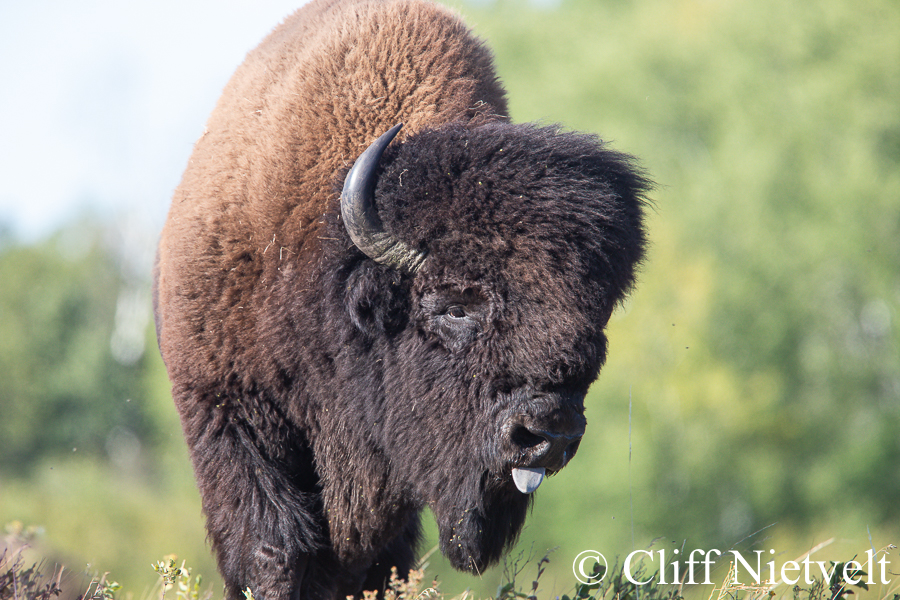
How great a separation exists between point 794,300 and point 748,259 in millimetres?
1358

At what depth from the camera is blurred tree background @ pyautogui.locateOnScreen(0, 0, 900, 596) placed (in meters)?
16.2

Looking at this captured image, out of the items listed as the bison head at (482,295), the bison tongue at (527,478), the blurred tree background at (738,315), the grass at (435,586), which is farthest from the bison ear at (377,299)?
the blurred tree background at (738,315)

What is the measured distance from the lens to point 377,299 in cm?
310

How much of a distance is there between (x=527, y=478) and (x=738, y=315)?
16027 mm

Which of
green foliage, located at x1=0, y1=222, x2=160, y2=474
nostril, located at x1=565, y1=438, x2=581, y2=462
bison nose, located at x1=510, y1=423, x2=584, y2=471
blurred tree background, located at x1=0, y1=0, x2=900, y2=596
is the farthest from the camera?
green foliage, located at x1=0, y1=222, x2=160, y2=474

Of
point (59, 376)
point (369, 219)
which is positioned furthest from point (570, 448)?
point (59, 376)

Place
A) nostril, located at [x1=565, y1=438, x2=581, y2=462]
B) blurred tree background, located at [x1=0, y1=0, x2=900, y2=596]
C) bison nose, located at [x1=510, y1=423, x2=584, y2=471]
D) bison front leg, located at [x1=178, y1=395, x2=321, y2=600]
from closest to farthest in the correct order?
Answer: bison nose, located at [x1=510, y1=423, x2=584, y2=471] < nostril, located at [x1=565, y1=438, x2=581, y2=462] < bison front leg, located at [x1=178, y1=395, x2=321, y2=600] < blurred tree background, located at [x1=0, y1=0, x2=900, y2=596]

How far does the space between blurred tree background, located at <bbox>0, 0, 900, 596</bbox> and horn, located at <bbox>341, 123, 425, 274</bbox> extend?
42.8 ft

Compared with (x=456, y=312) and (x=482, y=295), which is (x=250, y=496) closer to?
(x=456, y=312)

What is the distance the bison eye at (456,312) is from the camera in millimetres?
2982

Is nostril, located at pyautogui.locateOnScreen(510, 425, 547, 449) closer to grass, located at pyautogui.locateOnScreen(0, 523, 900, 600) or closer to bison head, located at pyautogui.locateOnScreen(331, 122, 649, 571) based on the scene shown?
bison head, located at pyautogui.locateOnScreen(331, 122, 649, 571)

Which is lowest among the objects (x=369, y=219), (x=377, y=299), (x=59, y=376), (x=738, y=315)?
(x=377, y=299)

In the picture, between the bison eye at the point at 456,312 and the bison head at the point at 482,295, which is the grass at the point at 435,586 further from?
the bison eye at the point at 456,312

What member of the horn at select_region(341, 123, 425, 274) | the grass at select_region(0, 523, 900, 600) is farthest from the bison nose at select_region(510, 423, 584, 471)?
the horn at select_region(341, 123, 425, 274)
